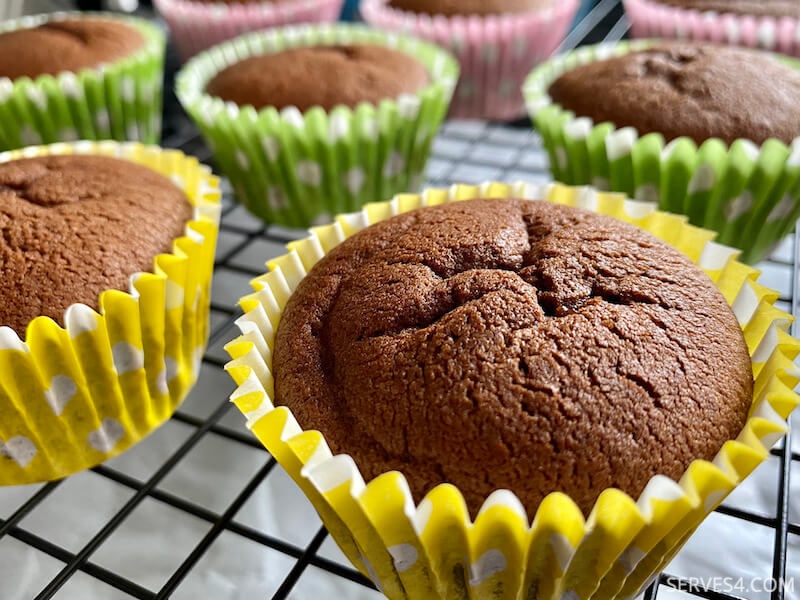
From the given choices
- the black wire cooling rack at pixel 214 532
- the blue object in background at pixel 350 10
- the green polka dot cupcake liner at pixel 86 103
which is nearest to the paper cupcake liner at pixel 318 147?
the green polka dot cupcake liner at pixel 86 103

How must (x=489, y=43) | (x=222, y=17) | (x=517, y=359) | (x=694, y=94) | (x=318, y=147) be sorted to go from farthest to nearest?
(x=222, y=17)
(x=489, y=43)
(x=318, y=147)
(x=694, y=94)
(x=517, y=359)

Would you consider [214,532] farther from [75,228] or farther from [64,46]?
[64,46]

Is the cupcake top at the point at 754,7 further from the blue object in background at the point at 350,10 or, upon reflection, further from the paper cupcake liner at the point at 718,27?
the blue object in background at the point at 350,10

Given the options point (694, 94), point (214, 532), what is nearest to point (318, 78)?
point (694, 94)

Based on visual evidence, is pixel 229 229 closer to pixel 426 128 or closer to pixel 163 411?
pixel 426 128

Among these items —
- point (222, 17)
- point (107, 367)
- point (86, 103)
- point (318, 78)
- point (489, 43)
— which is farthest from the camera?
point (222, 17)

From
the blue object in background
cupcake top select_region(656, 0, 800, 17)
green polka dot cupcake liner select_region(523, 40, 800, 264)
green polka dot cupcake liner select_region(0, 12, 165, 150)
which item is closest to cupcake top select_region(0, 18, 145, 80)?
green polka dot cupcake liner select_region(0, 12, 165, 150)
